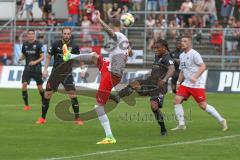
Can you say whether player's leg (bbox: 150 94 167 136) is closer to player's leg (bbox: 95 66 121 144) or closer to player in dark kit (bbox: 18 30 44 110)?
player's leg (bbox: 95 66 121 144)

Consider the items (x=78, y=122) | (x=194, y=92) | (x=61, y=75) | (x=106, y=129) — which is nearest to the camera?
(x=106, y=129)

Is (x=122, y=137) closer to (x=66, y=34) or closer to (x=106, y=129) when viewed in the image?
(x=106, y=129)

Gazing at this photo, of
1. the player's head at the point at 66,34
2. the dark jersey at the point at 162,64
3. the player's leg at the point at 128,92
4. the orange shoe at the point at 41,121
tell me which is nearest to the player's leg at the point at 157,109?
the dark jersey at the point at 162,64

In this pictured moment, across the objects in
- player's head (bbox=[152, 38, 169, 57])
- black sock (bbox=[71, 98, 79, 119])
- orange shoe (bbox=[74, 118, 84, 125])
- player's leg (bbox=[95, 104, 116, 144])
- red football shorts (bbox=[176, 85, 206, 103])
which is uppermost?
player's head (bbox=[152, 38, 169, 57])

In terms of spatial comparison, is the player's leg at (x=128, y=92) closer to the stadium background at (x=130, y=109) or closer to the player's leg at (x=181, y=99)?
the stadium background at (x=130, y=109)

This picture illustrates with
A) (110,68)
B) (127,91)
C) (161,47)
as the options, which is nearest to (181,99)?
(161,47)

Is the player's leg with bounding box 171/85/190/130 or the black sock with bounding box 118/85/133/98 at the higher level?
the player's leg with bounding box 171/85/190/130

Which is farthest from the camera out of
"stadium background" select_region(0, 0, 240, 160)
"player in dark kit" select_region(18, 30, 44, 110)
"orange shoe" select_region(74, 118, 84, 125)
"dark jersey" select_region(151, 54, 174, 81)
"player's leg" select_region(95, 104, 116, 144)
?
"player in dark kit" select_region(18, 30, 44, 110)

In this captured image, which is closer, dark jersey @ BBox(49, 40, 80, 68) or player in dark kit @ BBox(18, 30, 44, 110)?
dark jersey @ BBox(49, 40, 80, 68)

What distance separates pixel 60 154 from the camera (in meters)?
14.5

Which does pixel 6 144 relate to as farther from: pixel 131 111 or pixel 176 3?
pixel 176 3

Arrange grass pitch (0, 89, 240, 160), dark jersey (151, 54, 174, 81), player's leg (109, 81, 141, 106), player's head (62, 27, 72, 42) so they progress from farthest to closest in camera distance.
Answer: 1. player's leg (109, 81, 141, 106)
2. player's head (62, 27, 72, 42)
3. dark jersey (151, 54, 174, 81)
4. grass pitch (0, 89, 240, 160)

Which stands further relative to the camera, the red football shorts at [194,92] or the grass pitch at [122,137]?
the red football shorts at [194,92]

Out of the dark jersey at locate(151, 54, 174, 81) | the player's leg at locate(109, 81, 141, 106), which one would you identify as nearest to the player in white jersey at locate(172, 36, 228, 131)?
Result: the dark jersey at locate(151, 54, 174, 81)
